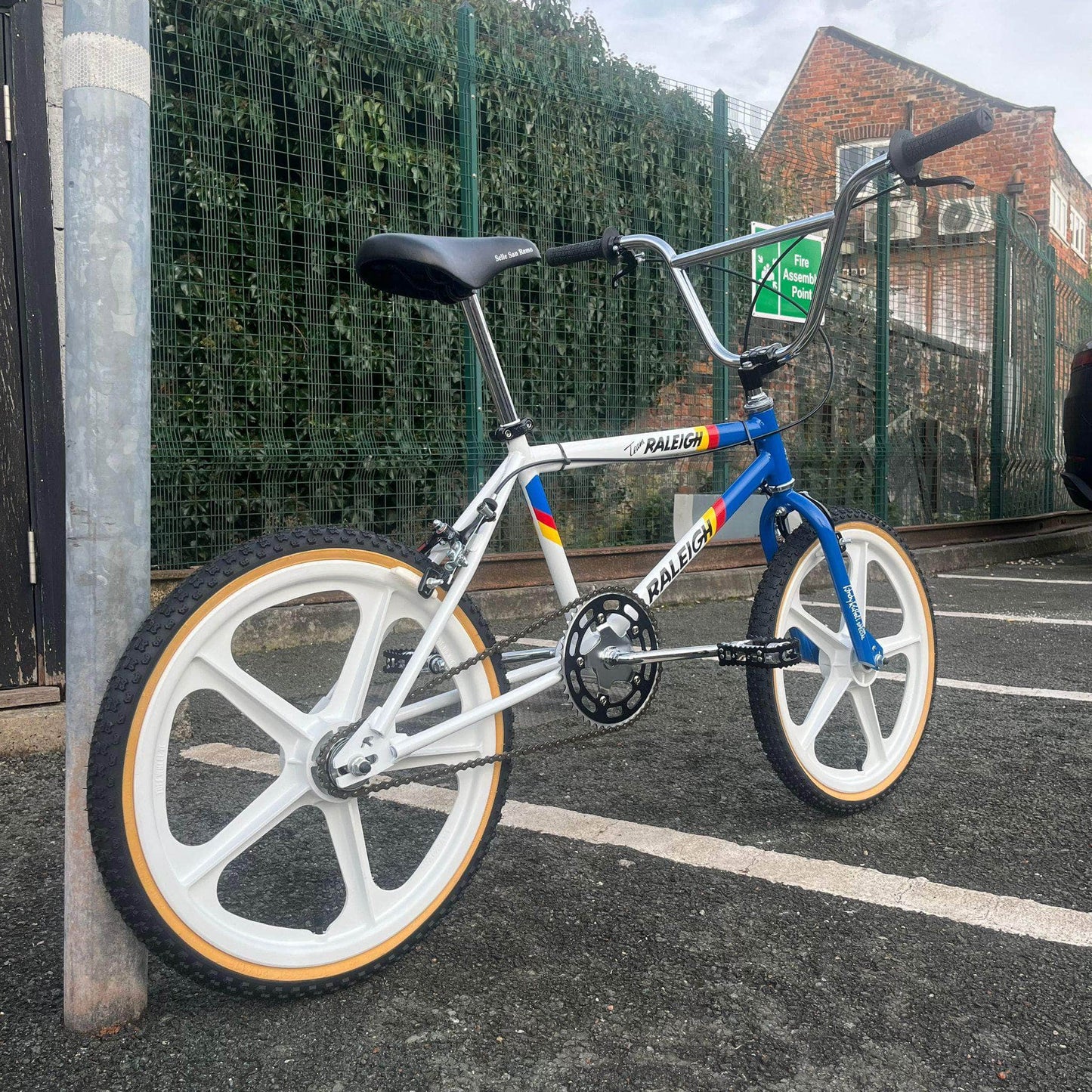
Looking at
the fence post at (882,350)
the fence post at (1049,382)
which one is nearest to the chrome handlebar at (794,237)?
the fence post at (882,350)

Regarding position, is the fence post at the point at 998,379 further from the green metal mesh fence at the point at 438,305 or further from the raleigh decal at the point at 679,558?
the raleigh decal at the point at 679,558

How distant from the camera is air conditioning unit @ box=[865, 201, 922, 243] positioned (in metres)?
7.93

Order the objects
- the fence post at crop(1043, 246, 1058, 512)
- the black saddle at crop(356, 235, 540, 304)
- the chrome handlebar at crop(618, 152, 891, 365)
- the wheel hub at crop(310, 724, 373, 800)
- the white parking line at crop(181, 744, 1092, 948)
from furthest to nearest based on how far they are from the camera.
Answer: the fence post at crop(1043, 246, 1058, 512) < the chrome handlebar at crop(618, 152, 891, 365) < the white parking line at crop(181, 744, 1092, 948) < the black saddle at crop(356, 235, 540, 304) < the wheel hub at crop(310, 724, 373, 800)

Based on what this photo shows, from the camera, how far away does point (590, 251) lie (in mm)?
2740

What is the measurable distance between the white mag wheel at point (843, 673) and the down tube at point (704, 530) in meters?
0.18

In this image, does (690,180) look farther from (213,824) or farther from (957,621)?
(213,824)

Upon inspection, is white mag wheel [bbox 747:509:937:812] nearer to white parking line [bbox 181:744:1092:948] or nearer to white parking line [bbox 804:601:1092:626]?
white parking line [bbox 181:744:1092:948]

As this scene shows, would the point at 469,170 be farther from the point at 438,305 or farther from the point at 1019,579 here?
the point at 1019,579

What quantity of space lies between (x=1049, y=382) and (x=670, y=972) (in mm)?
10312

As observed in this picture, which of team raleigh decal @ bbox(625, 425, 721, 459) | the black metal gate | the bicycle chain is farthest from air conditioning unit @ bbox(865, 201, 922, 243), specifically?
the bicycle chain

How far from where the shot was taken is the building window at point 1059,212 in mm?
23664

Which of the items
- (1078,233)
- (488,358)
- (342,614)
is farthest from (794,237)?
(1078,233)

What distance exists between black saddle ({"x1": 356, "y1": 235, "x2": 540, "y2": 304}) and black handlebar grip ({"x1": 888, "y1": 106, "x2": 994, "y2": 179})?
825 mm

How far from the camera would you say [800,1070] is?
1.54 m
